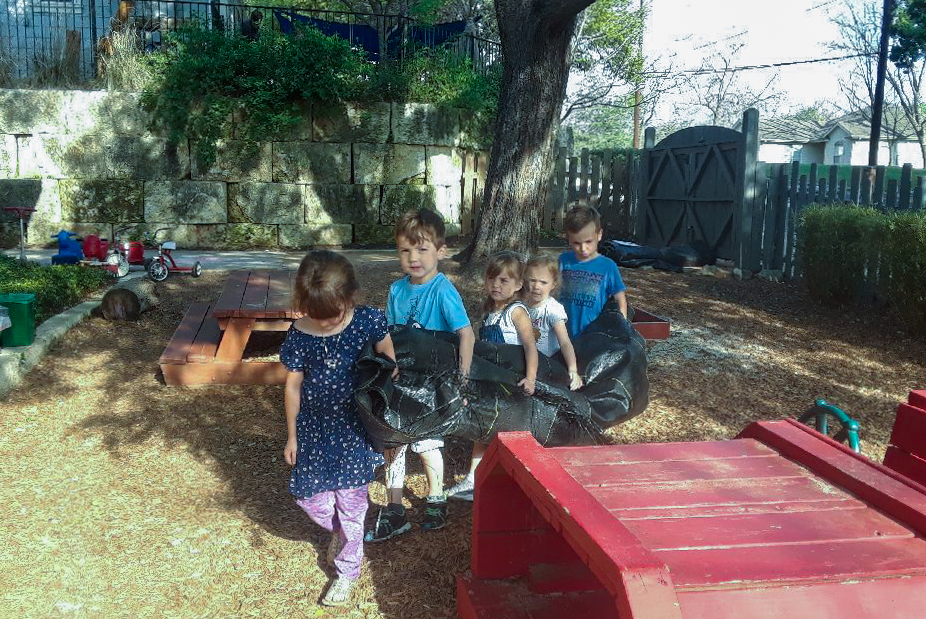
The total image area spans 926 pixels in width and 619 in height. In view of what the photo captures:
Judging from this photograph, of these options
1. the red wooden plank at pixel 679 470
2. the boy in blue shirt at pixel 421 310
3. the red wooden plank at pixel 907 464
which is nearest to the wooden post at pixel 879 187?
the red wooden plank at pixel 907 464

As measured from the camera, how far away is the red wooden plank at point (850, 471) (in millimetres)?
2148

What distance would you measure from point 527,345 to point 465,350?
1.10 ft

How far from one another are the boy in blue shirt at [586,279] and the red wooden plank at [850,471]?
147cm

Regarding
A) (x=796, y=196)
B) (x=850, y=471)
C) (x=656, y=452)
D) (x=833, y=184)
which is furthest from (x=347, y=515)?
(x=796, y=196)

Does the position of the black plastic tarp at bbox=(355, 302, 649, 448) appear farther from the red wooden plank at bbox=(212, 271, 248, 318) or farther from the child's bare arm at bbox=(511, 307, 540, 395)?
the red wooden plank at bbox=(212, 271, 248, 318)

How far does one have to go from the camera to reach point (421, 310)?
3574 mm

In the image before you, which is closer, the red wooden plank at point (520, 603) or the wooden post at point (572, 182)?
the red wooden plank at point (520, 603)

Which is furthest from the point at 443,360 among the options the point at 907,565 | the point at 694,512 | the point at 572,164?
the point at 572,164

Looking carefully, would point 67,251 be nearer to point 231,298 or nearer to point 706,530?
point 231,298

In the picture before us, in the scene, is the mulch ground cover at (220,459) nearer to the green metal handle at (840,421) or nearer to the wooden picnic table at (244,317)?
the wooden picnic table at (244,317)

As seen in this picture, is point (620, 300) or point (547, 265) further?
point (620, 300)

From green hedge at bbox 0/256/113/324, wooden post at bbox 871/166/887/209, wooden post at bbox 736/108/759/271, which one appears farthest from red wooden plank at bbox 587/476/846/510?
wooden post at bbox 736/108/759/271

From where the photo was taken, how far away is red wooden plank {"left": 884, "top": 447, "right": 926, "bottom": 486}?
273 centimetres

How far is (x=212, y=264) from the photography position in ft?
34.7
